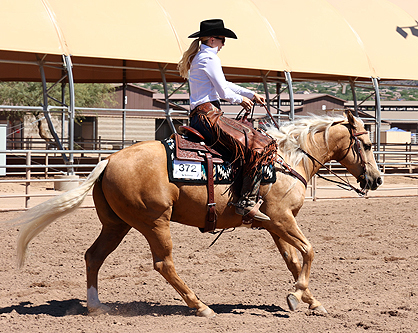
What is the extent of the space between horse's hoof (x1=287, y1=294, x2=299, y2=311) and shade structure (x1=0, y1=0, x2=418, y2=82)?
10782 mm

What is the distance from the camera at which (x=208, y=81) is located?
15.1 ft

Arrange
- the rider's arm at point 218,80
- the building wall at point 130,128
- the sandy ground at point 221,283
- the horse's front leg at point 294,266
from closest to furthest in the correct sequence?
the sandy ground at point 221,283 → the rider's arm at point 218,80 → the horse's front leg at point 294,266 → the building wall at point 130,128

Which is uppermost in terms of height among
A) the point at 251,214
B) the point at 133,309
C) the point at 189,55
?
the point at 189,55

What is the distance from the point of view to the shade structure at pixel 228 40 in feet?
45.7

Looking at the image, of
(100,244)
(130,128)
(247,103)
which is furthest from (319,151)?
(130,128)

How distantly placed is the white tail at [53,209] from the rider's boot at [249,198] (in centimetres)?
122

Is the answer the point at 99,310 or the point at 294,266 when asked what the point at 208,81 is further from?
the point at 99,310

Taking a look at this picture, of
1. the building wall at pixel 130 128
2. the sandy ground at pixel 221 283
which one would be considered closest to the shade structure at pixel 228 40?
the sandy ground at pixel 221 283

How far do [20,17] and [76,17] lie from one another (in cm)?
158

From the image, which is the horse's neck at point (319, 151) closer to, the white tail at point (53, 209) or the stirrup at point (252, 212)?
the stirrup at point (252, 212)

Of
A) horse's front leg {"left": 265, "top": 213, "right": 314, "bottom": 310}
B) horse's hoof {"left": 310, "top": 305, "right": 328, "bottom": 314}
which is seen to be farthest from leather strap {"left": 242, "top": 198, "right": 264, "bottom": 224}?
horse's hoof {"left": 310, "top": 305, "right": 328, "bottom": 314}

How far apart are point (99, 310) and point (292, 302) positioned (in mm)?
1672

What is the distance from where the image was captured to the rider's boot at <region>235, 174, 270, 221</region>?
4.54 meters

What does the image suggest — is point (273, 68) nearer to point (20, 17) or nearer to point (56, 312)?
point (20, 17)
